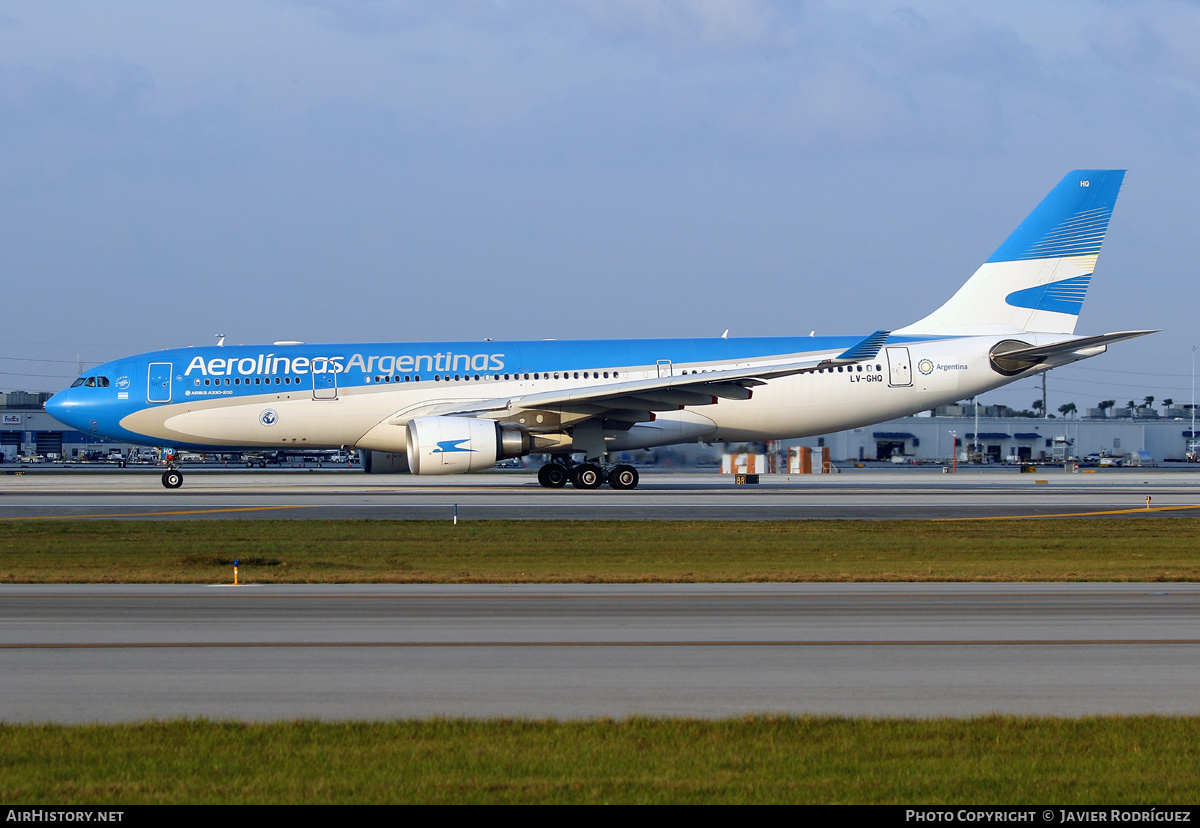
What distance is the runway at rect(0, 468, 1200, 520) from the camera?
85.9 feet

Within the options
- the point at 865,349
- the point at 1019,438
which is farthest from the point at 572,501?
the point at 1019,438

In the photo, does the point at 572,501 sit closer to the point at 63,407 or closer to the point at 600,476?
the point at 600,476

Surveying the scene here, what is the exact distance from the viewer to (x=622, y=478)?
116 feet

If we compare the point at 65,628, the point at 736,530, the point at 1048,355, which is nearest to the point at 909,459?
the point at 1048,355

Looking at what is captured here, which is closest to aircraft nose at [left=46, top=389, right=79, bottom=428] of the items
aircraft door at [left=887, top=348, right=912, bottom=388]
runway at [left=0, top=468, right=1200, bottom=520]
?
runway at [left=0, top=468, right=1200, bottom=520]

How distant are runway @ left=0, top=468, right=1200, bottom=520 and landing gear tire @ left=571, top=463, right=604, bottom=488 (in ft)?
1.30

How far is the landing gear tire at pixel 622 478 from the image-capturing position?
116 feet

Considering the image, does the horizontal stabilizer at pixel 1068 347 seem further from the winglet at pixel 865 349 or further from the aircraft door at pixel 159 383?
the aircraft door at pixel 159 383

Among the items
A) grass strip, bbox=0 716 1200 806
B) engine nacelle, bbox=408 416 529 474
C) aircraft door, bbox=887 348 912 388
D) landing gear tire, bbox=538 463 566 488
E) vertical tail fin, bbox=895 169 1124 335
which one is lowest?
grass strip, bbox=0 716 1200 806

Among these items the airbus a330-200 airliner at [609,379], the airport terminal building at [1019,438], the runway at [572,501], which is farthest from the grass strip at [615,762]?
the airport terminal building at [1019,438]

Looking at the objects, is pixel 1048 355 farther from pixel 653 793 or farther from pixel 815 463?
pixel 653 793

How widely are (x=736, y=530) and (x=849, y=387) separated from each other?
1485cm

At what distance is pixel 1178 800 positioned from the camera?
19.3 ft

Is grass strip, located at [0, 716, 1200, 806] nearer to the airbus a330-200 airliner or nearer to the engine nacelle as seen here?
the engine nacelle
